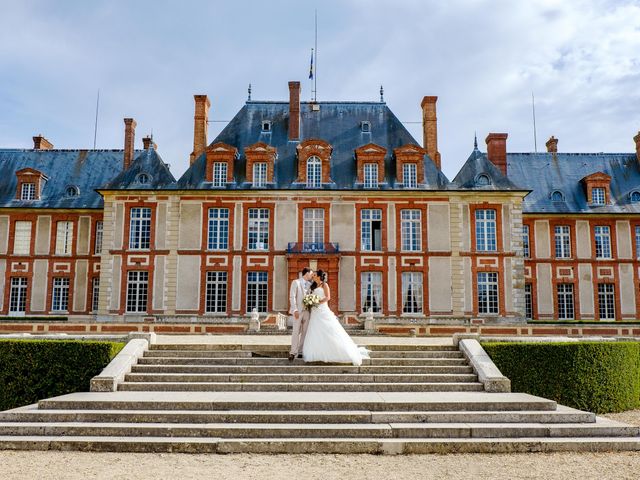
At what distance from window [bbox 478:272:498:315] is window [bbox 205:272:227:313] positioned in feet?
37.9

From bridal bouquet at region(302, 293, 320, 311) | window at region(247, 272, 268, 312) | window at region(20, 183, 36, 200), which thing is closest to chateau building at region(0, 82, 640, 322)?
window at region(247, 272, 268, 312)

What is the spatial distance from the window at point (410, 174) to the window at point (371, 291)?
14.8ft

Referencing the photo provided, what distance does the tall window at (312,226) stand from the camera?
94.2 ft

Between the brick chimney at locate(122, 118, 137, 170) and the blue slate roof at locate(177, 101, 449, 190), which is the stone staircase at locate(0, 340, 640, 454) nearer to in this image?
the blue slate roof at locate(177, 101, 449, 190)

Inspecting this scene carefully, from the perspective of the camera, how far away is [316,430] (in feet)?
27.9

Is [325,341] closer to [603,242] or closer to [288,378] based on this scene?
[288,378]

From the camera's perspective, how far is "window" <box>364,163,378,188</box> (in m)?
29.2

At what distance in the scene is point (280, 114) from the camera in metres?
31.9

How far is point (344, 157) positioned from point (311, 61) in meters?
6.36

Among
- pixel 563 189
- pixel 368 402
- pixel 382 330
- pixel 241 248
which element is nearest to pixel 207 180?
pixel 241 248

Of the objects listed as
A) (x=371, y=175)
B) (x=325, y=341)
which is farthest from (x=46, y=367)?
(x=371, y=175)

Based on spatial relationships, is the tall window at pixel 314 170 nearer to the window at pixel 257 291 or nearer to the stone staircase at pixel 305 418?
the window at pixel 257 291

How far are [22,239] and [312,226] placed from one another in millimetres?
15175

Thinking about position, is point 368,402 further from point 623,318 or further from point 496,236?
point 623,318
